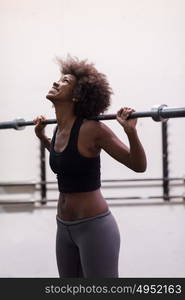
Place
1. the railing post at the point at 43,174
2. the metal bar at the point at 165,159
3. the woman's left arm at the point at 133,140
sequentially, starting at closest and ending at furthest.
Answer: the woman's left arm at the point at 133,140 < the metal bar at the point at 165,159 < the railing post at the point at 43,174

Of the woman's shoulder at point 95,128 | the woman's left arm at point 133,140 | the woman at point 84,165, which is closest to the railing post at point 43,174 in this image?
the woman at point 84,165

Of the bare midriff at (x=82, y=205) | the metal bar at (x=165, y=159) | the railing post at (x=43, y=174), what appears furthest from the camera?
the railing post at (x=43, y=174)

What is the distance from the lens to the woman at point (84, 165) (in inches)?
51.1

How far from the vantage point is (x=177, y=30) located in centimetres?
220

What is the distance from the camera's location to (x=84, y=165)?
1.31 meters

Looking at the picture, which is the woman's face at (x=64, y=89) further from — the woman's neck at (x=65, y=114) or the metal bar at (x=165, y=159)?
the metal bar at (x=165, y=159)

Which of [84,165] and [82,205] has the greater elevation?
[84,165]

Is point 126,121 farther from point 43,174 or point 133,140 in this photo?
point 43,174

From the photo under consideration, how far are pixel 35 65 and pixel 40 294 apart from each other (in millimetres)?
1439

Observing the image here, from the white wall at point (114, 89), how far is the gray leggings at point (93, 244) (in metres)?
0.91

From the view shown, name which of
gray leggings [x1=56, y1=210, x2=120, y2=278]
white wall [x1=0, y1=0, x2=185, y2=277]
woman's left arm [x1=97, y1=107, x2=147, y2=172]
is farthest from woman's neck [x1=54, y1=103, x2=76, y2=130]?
white wall [x1=0, y1=0, x2=185, y2=277]

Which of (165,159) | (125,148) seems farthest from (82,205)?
(165,159)

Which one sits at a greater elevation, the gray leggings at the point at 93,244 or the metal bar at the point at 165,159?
the metal bar at the point at 165,159

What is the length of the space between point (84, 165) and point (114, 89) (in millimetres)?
1045
